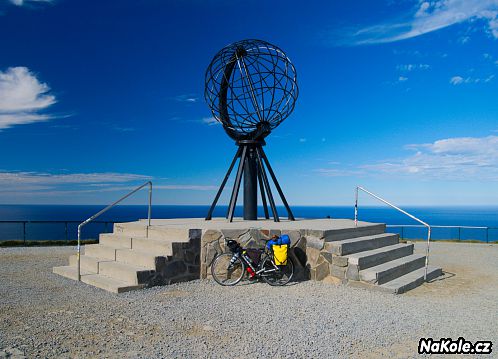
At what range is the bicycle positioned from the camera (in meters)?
8.05

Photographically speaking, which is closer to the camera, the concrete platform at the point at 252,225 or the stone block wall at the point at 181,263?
the stone block wall at the point at 181,263

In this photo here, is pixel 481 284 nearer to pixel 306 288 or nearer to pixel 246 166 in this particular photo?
pixel 306 288

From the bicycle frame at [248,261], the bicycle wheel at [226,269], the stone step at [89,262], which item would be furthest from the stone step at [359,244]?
the stone step at [89,262]

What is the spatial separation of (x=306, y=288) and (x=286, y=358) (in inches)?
138

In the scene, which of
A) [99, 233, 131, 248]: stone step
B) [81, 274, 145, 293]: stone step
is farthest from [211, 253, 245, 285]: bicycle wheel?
[99, 233, 131, 248]: stone step

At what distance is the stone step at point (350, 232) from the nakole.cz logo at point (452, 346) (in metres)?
3.78

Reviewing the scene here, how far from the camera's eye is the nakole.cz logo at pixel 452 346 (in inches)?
189

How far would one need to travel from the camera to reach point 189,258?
8336 millimetres

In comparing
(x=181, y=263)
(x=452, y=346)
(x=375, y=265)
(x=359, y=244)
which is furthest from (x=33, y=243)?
(x=452, y=346)

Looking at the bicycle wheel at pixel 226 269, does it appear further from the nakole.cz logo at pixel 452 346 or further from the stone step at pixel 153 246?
the nakole.cz logo at pixel 452 346

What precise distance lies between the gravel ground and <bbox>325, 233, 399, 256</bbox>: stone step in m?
0.77

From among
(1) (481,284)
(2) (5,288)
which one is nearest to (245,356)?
(2) (5,288)

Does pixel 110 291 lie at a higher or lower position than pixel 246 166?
lower

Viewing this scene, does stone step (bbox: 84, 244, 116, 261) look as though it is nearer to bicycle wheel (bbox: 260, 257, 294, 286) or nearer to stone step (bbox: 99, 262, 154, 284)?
stone step (bbox: 99, 262, 154, 284)
